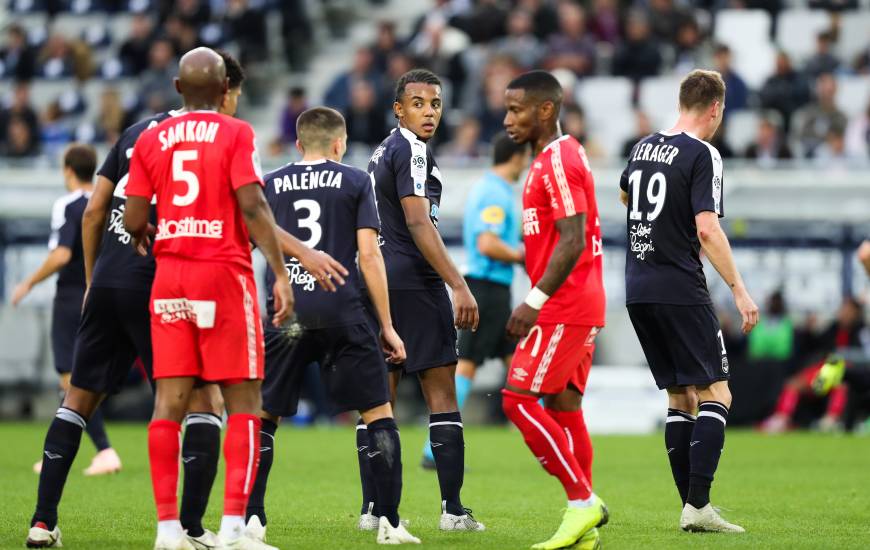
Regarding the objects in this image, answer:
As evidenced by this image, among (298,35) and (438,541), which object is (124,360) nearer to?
(438,541)

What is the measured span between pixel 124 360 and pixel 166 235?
1056 millimetres

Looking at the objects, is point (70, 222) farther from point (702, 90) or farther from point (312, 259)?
point (702, 90)

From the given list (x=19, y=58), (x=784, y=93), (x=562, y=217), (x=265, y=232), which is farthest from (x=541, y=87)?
(x=19, y=58)

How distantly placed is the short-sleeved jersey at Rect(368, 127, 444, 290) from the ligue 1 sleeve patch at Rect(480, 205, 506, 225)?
3.72 m

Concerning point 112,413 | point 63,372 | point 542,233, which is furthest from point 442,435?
point 112,413

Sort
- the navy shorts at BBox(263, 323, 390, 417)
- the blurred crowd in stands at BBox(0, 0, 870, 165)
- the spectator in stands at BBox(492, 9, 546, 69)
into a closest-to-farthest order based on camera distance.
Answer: the navy shorts at BBox(263, 323, 390, 417) < the blurred crowd in stands at BBox(0, 0, 870, 165) < the spectator in stands at BBox(492, 9, 546, 69)

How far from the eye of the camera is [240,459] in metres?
6.83

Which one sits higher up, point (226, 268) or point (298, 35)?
point (298, 35)

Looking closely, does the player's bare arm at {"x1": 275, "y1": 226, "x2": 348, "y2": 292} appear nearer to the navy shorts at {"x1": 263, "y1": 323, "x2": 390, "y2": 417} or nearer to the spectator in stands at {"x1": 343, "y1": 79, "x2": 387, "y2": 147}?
the navy shorts at {"x1": 263, "y1": 323, "x2": 390, "y2": 417}

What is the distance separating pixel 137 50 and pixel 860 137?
12616mm

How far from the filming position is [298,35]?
26.5 meters

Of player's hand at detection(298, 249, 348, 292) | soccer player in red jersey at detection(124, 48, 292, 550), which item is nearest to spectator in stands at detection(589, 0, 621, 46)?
player's hand at detection(298, 249, 348, 292)

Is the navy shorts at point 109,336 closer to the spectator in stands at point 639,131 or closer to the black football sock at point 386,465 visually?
the black football sock at point 386,465

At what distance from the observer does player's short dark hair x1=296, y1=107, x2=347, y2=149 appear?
787 cm
